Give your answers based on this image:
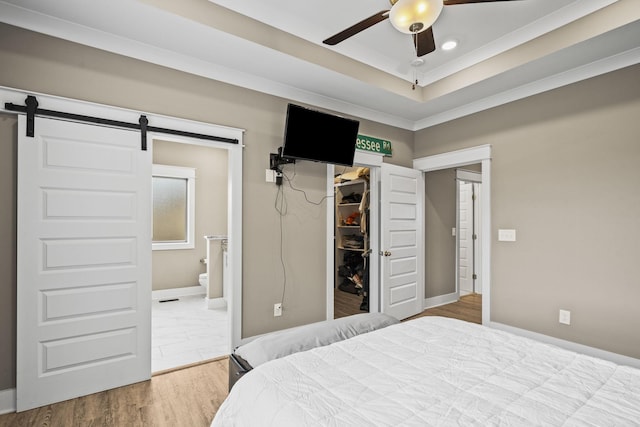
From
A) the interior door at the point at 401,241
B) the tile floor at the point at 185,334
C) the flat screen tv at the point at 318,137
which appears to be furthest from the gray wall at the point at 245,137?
the interior door at the point at 401,241

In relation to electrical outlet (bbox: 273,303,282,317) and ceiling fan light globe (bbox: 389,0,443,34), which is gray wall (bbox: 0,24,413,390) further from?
ceiling fan light globe (bbox: 389,0,443,34)

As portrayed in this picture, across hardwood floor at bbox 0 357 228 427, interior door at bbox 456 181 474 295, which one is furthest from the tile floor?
interior door at bbox 456 181 474 295

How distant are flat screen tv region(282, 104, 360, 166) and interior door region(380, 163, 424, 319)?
2.73 ft

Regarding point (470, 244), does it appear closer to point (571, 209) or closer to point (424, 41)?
point (571, 209)

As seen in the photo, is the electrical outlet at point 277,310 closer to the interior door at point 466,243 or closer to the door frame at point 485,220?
the door frame at point 485,220

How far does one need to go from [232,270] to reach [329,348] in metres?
1.56

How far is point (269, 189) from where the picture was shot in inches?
124

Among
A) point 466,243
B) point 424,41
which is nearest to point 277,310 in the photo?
point 424,41

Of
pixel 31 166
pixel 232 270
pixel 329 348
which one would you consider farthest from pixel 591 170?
pixel 31 166

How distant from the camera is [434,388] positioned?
3.94 feet

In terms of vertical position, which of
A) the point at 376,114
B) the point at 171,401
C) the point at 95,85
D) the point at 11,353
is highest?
the point at 376,114

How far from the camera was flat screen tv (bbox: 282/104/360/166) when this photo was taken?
9.41ft

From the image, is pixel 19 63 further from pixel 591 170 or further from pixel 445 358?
pixel 591 170

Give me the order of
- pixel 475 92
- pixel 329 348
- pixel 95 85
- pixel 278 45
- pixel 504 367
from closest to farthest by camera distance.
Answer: pixel 504 367
pixel 329 348
pixel 95 85
pixel 278 45
pixel 475 92
